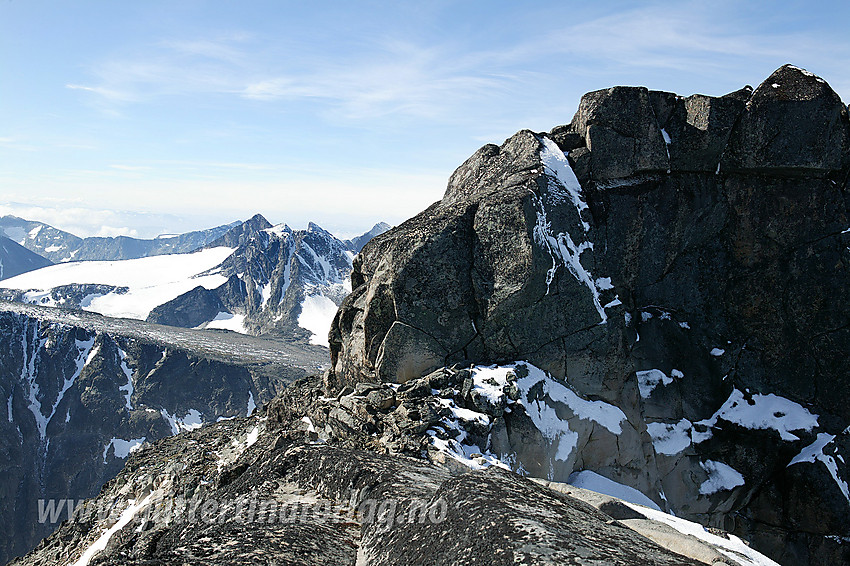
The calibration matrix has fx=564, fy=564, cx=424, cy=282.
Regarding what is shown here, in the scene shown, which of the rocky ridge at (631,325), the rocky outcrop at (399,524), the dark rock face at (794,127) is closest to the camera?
the rocky outcrop at (399,524)

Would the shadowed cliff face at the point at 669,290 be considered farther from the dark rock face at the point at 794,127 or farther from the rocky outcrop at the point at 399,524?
the rocky outcrop at the point at 399,524

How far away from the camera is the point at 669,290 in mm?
35875

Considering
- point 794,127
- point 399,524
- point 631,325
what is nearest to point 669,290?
point 631,325

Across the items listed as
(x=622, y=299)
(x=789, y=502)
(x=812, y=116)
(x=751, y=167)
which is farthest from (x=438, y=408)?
(x=812, y=116)

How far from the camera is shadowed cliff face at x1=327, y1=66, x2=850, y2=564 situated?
101 ft

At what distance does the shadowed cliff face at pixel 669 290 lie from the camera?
1208 inches

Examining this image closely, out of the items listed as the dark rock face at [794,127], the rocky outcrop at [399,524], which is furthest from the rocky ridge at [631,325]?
the rocky outcrop at [399,524]

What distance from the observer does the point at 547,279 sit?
30.9 meters

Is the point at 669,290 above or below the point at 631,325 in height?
above

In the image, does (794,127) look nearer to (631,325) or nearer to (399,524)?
(631,325)

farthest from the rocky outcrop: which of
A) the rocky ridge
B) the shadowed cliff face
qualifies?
the shadowed cliff face

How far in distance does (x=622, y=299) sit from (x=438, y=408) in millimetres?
15488

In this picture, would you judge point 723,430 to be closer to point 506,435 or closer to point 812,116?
point 506,435

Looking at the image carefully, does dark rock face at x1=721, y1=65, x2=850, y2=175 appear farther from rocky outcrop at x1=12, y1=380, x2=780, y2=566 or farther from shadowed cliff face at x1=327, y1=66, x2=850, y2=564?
rocky outcrop at x1=12, y1=380, x2=780, y2=566
